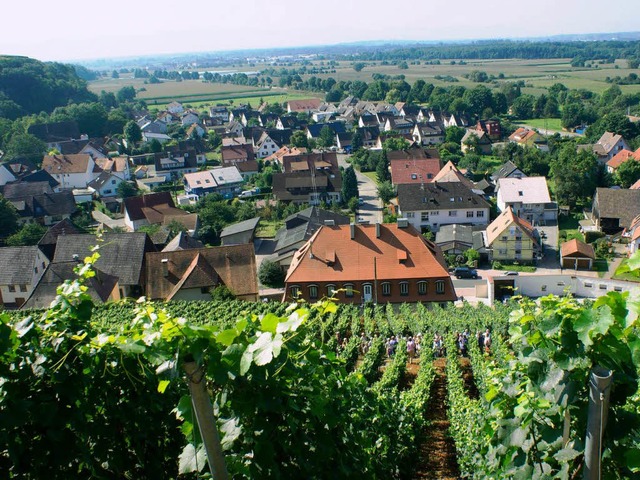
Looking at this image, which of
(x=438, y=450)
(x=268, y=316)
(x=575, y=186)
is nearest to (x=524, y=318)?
(x=268, y=316)

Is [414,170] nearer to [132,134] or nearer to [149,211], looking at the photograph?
[149,211]

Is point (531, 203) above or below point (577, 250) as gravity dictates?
above

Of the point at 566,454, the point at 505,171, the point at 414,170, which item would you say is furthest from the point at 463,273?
the point at 566,454

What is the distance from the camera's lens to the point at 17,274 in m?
33.5

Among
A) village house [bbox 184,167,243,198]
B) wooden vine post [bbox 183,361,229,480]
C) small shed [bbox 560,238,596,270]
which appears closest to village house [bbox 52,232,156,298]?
village house [bbox 184,167,243,198]

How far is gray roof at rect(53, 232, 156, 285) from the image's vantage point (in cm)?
3357

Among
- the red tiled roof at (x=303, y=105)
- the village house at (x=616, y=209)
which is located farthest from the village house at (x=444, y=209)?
the red tiled roof at (x=303, y=105)

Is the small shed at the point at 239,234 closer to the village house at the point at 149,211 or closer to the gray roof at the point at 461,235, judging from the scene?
the village house at the point at 149,211

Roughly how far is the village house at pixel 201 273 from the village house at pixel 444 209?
18785 mm

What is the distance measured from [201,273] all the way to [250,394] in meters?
26.3

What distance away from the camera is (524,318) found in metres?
4.15

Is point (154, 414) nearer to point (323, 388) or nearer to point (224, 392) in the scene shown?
point (224, 392)

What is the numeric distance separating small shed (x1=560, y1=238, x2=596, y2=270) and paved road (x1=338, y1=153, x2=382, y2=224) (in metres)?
16.6

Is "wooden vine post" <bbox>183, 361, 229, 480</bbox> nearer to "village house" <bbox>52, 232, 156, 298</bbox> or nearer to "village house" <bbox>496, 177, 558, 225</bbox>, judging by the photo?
"village house" <bbox>52, 232, 156, 298</bbox>
